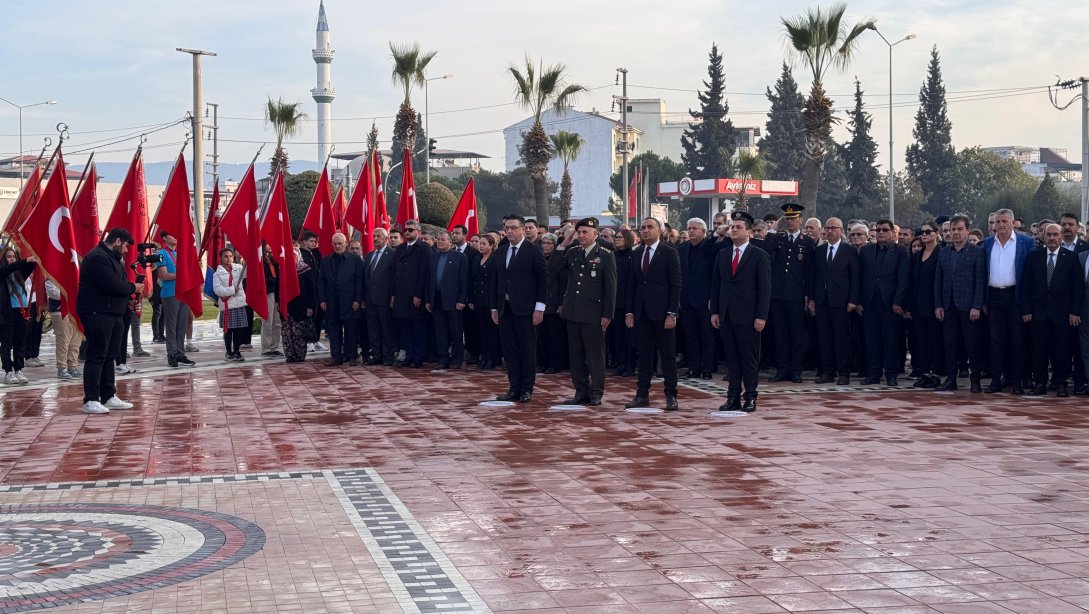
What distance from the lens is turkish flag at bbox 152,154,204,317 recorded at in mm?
15305

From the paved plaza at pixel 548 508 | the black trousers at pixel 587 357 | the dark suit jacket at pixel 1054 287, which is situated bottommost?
the paved plaza at pixel 548 508

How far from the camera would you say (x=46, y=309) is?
1505 centimetres

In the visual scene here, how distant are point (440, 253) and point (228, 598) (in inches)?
418

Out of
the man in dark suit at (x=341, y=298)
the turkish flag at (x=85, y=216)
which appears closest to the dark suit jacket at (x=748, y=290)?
the man in dark suit at (x=341, y=298)

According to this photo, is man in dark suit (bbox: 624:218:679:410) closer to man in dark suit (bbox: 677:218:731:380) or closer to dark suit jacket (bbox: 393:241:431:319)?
man in dark suit (bbox: 677:218:731:380)

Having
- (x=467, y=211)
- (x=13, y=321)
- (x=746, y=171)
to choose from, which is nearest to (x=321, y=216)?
(x=467, y=211)

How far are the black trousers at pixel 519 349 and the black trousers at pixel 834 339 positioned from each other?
354 centimetres

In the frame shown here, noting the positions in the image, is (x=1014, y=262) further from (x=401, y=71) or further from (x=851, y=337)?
(x=401, y=71)

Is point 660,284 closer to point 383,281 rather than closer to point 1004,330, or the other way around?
point 1004,330

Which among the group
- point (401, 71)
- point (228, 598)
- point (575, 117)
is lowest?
point (228, 598)

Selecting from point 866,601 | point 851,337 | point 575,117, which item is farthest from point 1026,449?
point 575,117

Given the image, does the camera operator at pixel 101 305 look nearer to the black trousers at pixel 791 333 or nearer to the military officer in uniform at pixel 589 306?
the military officer in uniform at pixel 589 306

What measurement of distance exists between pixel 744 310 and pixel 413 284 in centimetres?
577

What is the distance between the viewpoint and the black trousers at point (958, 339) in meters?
12.8
